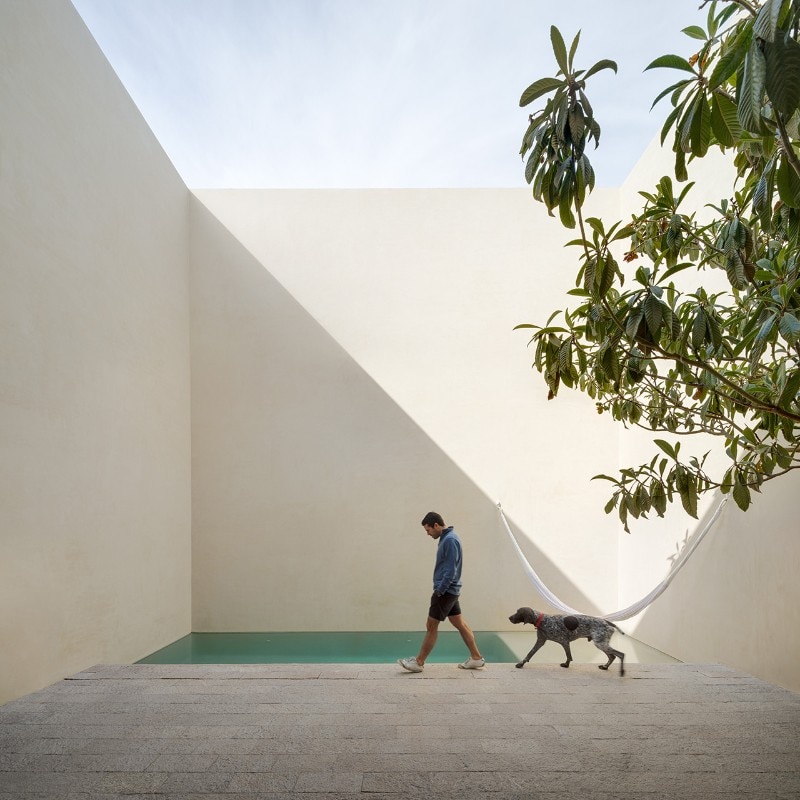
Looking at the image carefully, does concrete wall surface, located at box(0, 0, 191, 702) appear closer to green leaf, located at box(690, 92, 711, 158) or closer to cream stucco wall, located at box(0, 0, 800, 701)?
cream stucco wall, located at box(0, 0, 800, 701)

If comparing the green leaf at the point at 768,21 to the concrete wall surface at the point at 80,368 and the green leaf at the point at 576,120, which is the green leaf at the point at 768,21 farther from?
the concrete wall surface at the point at 80,368

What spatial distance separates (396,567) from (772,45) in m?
5.25

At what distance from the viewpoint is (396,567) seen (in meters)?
5.85

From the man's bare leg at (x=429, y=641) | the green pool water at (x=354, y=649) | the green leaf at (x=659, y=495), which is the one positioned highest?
the green leaf at (x=659, y=495)

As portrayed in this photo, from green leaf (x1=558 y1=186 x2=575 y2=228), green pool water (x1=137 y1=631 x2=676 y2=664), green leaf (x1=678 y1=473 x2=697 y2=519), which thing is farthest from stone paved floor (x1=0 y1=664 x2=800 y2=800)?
green leaf (x1=558 y1=186 x2=575 y2=228)

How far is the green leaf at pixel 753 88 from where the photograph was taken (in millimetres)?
1083

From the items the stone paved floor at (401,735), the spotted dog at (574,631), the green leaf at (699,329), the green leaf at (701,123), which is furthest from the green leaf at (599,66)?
the spotted dog at (574,631)

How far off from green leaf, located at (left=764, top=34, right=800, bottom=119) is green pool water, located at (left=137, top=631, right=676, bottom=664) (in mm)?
4019

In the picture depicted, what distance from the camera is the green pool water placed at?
470 centimetres

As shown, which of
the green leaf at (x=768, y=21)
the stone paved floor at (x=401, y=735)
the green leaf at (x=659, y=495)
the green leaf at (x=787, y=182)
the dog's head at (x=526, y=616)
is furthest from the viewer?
the dog's head at (x=526, y=616)

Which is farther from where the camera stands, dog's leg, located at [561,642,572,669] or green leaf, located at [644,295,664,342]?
dog's leg, located at [561,642,572,669]

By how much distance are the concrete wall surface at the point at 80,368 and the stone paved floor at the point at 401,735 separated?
1.99 ft

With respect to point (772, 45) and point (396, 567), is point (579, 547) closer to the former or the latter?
point (396, 567)

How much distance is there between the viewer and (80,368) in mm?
3996
